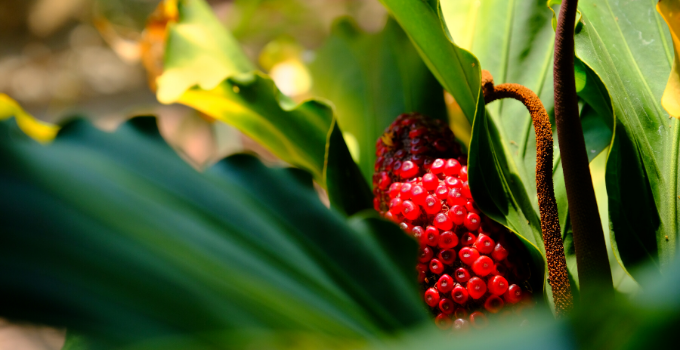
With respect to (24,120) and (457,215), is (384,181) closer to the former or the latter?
(457,215)

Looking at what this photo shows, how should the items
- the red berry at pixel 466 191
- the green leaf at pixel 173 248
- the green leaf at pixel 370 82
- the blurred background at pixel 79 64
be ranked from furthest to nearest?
the blurred background at pixel 79 64, the green leaf at pixel 370 82, the red berry at pixel 466 191, the green leaf at pixel 173 248

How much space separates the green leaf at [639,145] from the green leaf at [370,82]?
11 cm

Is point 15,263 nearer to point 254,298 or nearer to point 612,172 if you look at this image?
point 254,298

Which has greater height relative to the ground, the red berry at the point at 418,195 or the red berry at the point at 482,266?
the red berry at the point at 418,195

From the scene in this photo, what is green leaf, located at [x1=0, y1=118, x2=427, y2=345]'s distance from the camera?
0.36ft

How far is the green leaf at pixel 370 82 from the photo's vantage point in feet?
1.03

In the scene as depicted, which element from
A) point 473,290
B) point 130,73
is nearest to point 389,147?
point 473,290

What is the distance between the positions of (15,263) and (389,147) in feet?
0.58

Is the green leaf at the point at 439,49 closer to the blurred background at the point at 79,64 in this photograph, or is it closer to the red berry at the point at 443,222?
the red berry at the point at 443,222

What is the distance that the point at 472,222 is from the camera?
0.20 meters

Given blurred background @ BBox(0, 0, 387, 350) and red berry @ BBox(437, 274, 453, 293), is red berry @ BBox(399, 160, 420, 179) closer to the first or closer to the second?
red berry @ BBox(437, 274, 453, 293)

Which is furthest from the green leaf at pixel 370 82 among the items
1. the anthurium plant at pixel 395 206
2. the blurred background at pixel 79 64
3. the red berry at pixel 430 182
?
the blurred background at pixel 79 64

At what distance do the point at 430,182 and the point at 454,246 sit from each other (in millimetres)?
33

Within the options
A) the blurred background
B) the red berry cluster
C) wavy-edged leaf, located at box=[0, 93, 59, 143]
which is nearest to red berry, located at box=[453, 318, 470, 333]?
the red berry cluster
